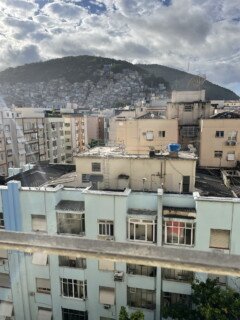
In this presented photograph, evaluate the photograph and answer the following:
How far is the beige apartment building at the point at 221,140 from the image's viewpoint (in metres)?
28.8

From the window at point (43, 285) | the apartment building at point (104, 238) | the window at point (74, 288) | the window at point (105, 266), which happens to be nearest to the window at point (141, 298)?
the apartment building at point (104, 238)

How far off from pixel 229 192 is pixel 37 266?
1252 centimetres

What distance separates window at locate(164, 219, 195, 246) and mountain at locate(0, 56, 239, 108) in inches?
5487

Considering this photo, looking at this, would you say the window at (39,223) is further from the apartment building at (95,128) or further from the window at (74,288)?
the apartment building at (95,128)

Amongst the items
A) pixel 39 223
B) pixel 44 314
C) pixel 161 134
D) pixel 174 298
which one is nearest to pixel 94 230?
pixel 39 223

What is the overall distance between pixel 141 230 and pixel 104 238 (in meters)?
2.13

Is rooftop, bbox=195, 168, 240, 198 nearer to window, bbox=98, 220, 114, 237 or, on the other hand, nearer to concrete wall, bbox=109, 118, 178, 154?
window, bbox=98, 220, 114, 237

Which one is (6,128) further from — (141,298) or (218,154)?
(141,298)

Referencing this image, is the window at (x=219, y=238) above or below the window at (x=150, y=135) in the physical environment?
below

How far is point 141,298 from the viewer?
15.9 metres

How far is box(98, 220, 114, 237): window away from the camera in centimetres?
1516

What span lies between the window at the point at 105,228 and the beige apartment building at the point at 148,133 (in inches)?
627

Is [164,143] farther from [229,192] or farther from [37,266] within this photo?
[37,266]

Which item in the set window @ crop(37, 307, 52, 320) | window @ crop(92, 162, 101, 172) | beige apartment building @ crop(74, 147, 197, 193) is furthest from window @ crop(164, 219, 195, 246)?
window @ crop(37, 307, 52, 320)
